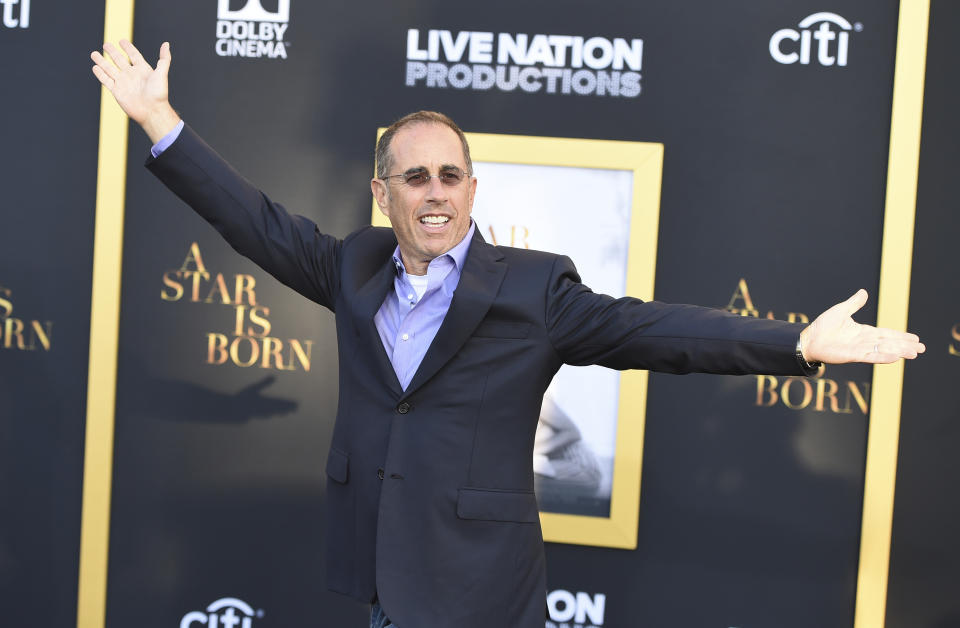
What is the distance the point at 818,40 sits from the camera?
9.89 feet

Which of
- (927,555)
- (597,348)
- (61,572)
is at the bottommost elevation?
(61,572)

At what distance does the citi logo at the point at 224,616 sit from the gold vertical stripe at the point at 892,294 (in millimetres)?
1999

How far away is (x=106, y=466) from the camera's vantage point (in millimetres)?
3289

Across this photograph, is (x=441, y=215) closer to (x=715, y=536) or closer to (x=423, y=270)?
(x=423, y=270)

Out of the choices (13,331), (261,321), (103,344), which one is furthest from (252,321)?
(13,331)

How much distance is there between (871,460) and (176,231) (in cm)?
239

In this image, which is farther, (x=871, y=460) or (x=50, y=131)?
(x=50, y=131)

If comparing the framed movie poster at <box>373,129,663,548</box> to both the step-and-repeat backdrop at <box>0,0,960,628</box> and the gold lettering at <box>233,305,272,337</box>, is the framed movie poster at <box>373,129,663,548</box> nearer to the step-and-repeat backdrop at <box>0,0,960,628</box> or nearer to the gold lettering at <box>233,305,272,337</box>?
the step-and-repeat backdrop at <box>0,0,960,628</box>

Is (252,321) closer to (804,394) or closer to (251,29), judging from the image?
(251,29)

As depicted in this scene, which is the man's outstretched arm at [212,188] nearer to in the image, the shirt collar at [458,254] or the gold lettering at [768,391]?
the shirt collar at [458,254]

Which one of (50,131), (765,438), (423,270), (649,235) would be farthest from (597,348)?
(50,131)

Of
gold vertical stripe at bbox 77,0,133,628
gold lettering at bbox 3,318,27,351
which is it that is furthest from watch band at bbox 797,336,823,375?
gold lettering at bbox 3,318,27,351

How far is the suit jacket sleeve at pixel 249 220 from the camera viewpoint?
2002 mm

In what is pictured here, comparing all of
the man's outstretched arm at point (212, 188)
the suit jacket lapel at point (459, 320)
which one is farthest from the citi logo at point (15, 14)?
the suit jacket lapel at point (459, 320)
